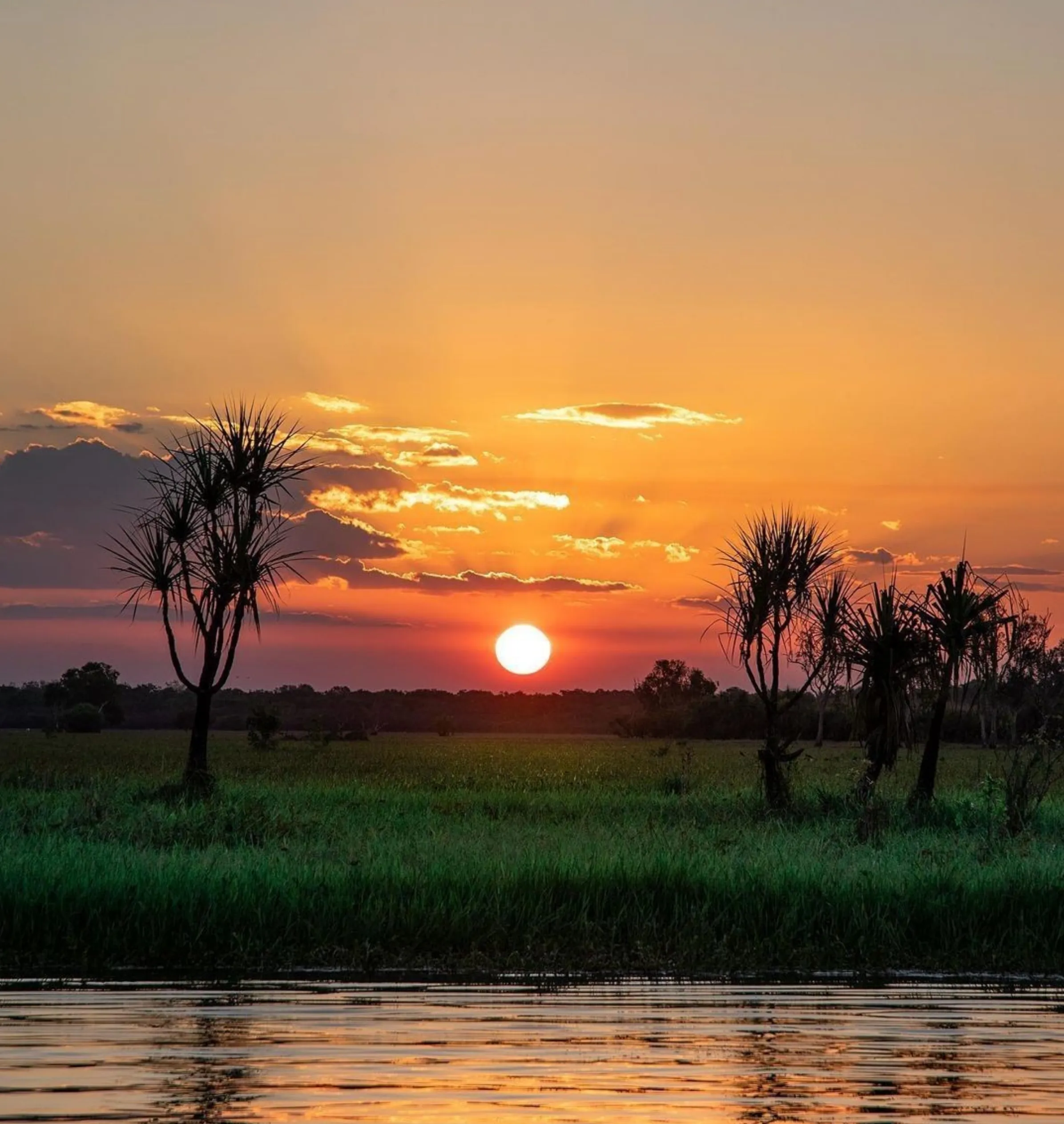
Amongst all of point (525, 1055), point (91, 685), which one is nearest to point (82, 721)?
point (91, 685)

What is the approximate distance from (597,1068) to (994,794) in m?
23.2

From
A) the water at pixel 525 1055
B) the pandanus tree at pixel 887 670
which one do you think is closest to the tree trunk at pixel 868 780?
the pandanus tree at pixel 887 670

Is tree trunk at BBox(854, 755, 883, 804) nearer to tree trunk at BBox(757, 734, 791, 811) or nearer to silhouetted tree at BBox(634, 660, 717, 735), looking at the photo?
tree trunk at BBox(757, 734, 791, 811)

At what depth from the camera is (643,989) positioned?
15.5 meters

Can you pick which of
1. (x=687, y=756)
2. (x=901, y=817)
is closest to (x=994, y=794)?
(x=901, y=817)

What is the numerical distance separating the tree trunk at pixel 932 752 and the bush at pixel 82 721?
109m

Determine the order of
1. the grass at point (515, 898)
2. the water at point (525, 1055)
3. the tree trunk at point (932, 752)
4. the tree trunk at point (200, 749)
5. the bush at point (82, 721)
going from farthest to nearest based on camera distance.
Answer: the bush at point (82, 721), the tree trunk at point (200, 749), the tree trunk at point (932, 752), the grass at point (515, 898), the water at point (525, 1055)

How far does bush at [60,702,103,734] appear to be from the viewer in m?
135

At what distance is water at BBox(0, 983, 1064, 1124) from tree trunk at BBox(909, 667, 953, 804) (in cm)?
1778

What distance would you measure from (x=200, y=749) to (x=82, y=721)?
103270mm

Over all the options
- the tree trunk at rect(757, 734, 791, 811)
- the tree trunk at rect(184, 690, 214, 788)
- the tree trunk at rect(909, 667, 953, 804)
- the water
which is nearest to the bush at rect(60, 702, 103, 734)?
the tree trunk at rect(184, 690, 214, 788)

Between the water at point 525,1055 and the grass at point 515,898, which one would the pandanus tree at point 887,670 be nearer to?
the grass at point 515,898

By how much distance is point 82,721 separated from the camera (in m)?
135

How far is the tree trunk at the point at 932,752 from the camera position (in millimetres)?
33031
